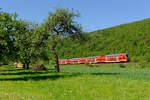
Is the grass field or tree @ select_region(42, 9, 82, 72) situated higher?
tree @ select_region(42, 9, 82, 72)

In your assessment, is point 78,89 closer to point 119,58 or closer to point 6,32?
point 6,32

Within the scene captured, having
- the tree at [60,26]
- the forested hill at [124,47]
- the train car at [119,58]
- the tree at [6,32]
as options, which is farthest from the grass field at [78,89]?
the train car at [119,58]

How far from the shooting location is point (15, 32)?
694 inches

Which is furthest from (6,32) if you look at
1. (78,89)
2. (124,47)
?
(124,47)

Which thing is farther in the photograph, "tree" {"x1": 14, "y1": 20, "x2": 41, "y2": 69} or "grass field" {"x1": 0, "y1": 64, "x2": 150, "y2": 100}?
"tree" {"x1": 14, "y1": 20, "x2": 41, "y2": 69}

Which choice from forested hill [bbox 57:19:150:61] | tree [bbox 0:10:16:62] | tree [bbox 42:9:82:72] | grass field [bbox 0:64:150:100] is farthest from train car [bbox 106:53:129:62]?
tree [bbox 0:10:16:62]

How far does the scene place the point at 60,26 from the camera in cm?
2333

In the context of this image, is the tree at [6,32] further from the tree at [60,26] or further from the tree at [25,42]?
the tree at [60,26]

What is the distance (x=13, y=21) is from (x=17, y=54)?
3.73 m

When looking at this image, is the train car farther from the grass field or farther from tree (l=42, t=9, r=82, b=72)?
the grass field

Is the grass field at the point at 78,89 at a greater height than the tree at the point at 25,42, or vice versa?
the tree at the point at 25,42

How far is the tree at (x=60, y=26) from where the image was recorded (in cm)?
2270

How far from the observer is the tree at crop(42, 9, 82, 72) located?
22703mm

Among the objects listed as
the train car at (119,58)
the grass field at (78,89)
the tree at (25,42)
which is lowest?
the grass field at (78,89)
